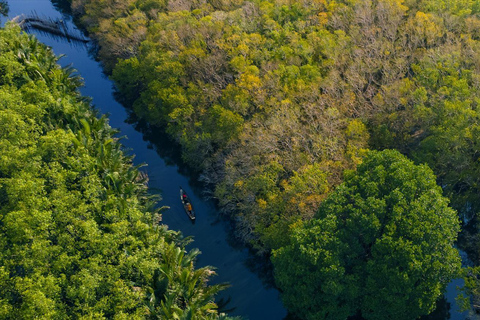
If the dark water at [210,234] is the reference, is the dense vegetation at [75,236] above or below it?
above

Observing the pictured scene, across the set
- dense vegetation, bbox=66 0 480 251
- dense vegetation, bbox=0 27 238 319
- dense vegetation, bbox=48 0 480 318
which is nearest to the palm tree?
dense vegetation, bbox=0 27 238 319

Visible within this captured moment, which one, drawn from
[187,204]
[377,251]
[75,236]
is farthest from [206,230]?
[377,251]

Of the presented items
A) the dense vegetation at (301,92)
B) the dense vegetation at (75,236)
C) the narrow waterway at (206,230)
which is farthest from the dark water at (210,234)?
the dense vegetation at (75,236)

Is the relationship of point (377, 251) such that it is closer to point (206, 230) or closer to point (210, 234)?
point (210, 234)

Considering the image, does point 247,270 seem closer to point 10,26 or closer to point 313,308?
point 313,308

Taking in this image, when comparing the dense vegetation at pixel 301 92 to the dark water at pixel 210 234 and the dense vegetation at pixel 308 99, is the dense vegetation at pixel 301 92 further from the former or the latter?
the dark water at pixel 210 234

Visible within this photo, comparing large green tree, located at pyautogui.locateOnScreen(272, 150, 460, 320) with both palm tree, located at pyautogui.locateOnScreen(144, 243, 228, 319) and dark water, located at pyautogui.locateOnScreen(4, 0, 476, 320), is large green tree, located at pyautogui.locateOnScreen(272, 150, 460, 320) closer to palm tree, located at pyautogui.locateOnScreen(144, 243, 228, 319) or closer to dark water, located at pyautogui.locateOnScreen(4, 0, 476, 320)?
palm tree, located at pyautogui.locateOnScreen(144, 243, 228, 319)

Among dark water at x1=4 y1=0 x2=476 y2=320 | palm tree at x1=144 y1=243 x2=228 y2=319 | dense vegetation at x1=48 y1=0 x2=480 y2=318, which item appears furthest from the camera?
dark water at x1=4 y1=0 x2=476 y2=320
